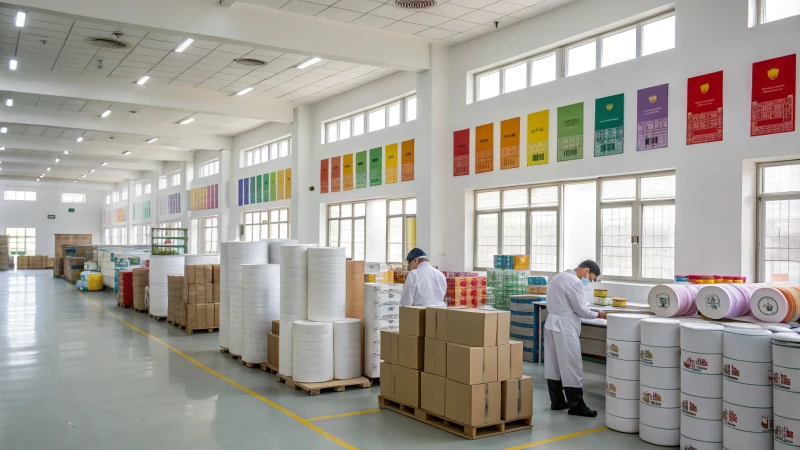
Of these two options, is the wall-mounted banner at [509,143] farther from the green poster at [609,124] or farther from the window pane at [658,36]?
the window pane at [658,36]

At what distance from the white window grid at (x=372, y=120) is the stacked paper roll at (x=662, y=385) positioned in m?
9.11

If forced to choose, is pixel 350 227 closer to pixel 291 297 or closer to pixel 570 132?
pixel 570 132

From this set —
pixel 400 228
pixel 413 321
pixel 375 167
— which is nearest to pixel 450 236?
pixel 400 228

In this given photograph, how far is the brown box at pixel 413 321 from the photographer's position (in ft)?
19.5

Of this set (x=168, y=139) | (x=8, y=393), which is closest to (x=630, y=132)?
(x=8, y=393)

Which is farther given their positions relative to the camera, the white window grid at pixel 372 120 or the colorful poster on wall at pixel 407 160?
the white window grid at pixel 372 120

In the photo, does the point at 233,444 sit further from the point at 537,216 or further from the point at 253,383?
the point at 537,216

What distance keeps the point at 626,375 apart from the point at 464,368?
1.58m

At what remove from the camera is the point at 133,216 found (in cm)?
3484

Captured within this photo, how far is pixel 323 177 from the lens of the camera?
16703 millimetres

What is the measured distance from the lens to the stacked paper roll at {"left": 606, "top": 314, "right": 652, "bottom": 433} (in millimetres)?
5555

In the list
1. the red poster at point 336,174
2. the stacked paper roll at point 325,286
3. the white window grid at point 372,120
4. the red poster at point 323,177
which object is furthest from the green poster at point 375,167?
the stacked paper roll at point 325,286

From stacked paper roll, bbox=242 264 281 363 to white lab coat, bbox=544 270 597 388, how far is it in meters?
3.90

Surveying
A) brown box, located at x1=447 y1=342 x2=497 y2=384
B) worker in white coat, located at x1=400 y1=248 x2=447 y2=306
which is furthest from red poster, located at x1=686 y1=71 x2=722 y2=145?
brown box, located at x1=447 y1=342 x2=497 y2=384
